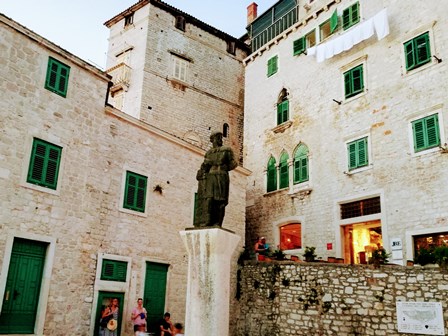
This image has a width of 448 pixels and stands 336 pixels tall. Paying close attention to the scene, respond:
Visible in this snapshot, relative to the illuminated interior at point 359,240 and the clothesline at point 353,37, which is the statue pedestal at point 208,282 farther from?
the clothesline at point 353,37

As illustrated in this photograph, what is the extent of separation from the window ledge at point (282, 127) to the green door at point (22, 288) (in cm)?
1207

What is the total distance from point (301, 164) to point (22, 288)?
11902 millimetres

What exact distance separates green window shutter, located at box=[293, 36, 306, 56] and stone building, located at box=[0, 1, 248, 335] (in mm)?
6834

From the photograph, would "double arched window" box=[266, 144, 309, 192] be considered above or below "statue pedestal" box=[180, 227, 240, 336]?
above

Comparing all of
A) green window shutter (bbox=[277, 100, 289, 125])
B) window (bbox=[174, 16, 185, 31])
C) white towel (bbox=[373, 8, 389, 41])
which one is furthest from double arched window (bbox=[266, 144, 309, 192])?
window (bbox=[174, 16, 185, 31])

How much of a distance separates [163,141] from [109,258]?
4.62 m

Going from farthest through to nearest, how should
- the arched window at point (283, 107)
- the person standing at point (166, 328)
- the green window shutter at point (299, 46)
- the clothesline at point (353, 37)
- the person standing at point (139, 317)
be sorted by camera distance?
the arched window at point (283, 107)
the green window shutter at point (299, 46)
the clothesline at point (353, 37)
the person standing at point (166, 328)
the person standing at point (139, 317)

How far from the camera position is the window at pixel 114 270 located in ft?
42.5

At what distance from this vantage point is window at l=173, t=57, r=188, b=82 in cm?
2297

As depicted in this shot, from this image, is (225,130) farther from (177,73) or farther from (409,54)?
(409,54)

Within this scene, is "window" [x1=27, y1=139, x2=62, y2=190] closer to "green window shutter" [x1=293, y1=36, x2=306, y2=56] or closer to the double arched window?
the double arched window

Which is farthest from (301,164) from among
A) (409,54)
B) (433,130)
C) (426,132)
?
(409,54)

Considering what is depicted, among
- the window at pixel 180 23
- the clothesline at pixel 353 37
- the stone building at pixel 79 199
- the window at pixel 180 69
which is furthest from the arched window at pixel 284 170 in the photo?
the window at pixel 180 23

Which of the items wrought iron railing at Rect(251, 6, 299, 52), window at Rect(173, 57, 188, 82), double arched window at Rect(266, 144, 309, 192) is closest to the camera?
double arched window at Rect(266, 144, 309, 192)
